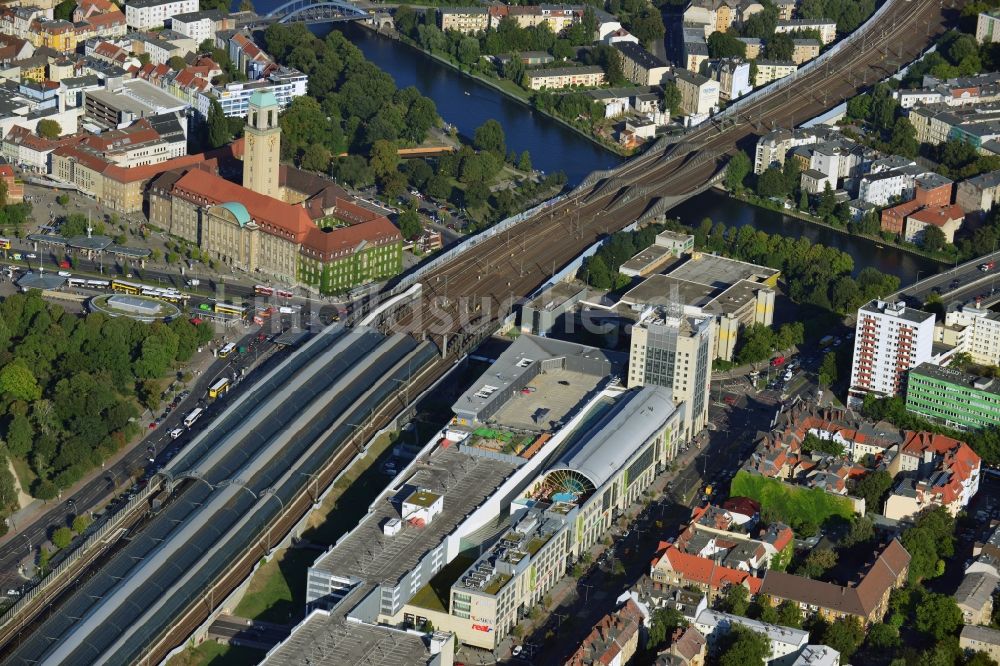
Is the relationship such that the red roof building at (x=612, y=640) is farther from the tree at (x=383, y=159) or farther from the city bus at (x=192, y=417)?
the tree at (x=383, y=159)

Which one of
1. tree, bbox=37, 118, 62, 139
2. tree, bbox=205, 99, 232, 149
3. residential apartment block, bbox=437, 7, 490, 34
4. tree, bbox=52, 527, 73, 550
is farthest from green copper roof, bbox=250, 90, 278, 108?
residential apartment block, bbox=437, 7, 490, 34

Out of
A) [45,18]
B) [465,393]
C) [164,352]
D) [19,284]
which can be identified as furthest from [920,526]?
[45,18]

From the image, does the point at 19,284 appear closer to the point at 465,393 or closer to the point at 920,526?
the point at 465,393

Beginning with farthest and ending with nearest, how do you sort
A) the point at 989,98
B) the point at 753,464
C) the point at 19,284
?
1. the point at 989,98
2. the point at 19,284
3. the point at 753,464

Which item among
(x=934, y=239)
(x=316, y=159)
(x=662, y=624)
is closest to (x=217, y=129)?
(x=316, y=159)

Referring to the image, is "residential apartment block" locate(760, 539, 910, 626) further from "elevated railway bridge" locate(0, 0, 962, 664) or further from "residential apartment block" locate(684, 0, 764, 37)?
"residential apartment block" locate(684, 0, 764, 37)

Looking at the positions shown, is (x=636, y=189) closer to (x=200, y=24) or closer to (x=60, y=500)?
(x=200, y=24)
